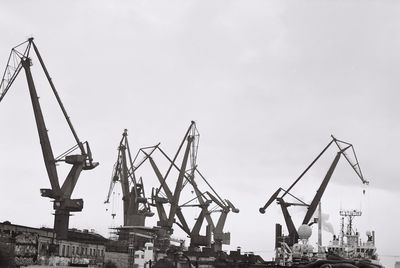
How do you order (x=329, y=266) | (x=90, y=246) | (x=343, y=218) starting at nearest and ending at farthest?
(x=329, y=266) < (x=343, y=218) < (x=90, y=246)

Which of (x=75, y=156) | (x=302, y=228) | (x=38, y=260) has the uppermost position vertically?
(x=75, y=156)

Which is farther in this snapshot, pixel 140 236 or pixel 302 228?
pixel 140 236

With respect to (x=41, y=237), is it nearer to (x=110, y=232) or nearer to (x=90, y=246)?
(x=90, y=246)

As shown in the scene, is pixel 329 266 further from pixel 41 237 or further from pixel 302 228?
pixel 41 237

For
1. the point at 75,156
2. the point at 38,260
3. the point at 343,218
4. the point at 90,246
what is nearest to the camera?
the point at 343,218

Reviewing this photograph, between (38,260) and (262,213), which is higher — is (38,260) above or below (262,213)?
below

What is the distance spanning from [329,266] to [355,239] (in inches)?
2308

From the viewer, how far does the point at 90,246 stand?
121375mm

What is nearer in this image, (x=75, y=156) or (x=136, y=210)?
(x=75, y=156)

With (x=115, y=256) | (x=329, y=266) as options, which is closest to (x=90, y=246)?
(x=115, y=256)

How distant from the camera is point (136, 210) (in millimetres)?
152375

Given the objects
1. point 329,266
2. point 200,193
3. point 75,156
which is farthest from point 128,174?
point 329,266

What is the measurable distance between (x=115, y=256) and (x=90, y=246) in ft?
32.1

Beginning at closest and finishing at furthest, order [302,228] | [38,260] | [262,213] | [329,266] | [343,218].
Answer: [329,266]
[302,228]
[343,218]
[38,260]
[262,213]
